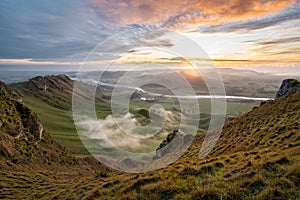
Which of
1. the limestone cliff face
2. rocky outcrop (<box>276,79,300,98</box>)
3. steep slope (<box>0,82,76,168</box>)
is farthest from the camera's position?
rocky outcrop (<box>276,79,300,98</box>)

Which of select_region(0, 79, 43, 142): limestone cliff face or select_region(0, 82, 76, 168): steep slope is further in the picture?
select_region(0, 79, 43, 142): limestone cliff face

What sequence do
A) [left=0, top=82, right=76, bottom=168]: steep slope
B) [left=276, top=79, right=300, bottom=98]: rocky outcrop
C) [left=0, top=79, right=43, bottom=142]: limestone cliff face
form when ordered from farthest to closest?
[left=276, top=79, right=300, bottom=98]: rocky outcrop, [left=0, top=79, right=43, bottom=142]: limestone cliff face, [left=0, top=82, right=76, bottom=168]: steep slope

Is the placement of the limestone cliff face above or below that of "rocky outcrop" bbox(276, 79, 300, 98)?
below

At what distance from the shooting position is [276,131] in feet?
61.7

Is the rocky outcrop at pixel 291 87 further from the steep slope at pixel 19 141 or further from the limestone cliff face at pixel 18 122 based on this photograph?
the limestone cliff face at pixel 18 122

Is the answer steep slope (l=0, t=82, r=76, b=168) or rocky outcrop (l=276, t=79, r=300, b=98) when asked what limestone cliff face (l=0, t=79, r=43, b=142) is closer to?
steep slope (l=0, t=82, r=76, b=168)

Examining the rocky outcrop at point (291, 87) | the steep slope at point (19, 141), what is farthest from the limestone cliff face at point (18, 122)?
the rocky outcrop at point (291, 87)

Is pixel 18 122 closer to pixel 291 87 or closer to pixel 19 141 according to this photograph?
pixel 19 141

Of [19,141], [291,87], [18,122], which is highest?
[291,87]

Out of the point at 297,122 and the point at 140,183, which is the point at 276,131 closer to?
the point at 297,122

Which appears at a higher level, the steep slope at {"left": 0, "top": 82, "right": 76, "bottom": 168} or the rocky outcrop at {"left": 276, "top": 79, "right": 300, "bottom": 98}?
the rocky outcrop at {"left": 276, "top": 79, "right": 300, "bottom": 98}

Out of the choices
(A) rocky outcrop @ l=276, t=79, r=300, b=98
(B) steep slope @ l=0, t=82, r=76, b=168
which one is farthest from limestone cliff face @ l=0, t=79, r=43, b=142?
(A) rocky outcrop @ l=276, t=79, r=300, b=98

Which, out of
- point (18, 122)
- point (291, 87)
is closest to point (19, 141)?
point (18, 122)

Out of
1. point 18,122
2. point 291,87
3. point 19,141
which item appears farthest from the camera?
point 291,87
